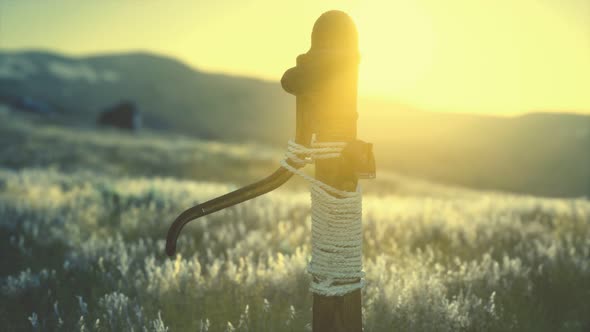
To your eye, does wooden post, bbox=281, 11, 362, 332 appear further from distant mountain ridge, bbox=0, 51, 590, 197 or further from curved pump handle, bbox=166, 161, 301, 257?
distant mountain ridge, bbox=0, 51, 590, 197

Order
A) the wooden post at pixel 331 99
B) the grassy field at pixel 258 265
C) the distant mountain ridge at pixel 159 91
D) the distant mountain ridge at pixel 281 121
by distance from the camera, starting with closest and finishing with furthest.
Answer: the wooden post at pixel 331 99 < the grassy field at pixel 258 265 < the distant mountain ridge at pixel 281 121 < the distant mountain ridge at pixel 159 91

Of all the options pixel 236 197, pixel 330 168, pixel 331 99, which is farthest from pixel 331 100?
pixel 236 197

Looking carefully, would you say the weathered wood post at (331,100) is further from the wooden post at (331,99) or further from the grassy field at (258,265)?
the grassy field at (258,265)

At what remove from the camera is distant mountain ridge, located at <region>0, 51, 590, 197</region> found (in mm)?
66125

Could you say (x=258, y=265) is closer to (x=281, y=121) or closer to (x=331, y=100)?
(x=331, y=100)

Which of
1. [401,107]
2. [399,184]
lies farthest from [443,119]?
[399,184]

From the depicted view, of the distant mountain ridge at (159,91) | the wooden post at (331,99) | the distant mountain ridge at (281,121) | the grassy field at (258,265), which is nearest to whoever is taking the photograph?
the wooden post at (331,99)

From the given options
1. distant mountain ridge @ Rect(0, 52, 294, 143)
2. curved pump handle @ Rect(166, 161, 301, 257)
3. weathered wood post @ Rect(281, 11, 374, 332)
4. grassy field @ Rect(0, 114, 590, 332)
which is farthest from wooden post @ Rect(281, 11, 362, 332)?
distant mountain ridge @ Rect(0, 52, 294, 143)

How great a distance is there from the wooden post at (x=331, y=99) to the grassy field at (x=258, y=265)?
39.6 inches

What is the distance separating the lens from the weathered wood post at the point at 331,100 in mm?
2652

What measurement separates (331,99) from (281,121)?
112497 mm

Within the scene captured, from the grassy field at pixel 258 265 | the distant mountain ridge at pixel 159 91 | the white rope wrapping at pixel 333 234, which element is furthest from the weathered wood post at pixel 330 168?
the distant mountain ridge at pixel 159 91

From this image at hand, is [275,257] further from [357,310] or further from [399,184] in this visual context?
[399,184]

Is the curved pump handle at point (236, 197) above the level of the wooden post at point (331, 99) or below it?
below
